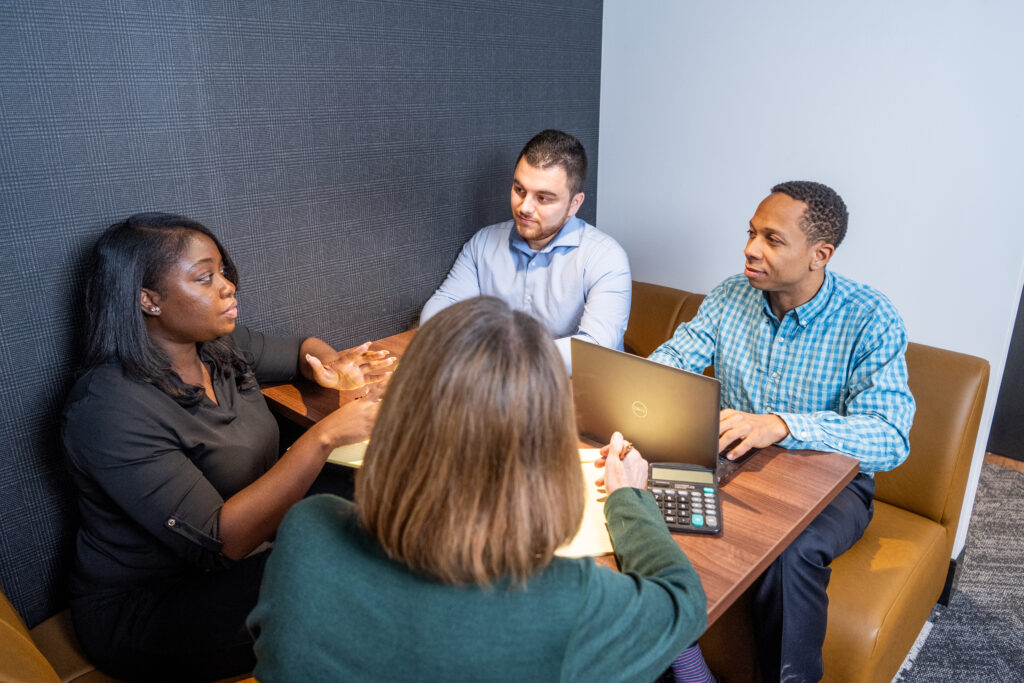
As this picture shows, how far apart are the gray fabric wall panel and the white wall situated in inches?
13.3

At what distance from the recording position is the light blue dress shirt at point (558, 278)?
214 cm

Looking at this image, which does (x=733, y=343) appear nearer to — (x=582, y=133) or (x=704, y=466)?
(x=704, y=466)

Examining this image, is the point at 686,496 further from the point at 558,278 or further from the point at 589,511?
the point at 558,278

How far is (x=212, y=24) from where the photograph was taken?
1701 mm

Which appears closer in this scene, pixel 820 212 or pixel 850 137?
pixel 820 212

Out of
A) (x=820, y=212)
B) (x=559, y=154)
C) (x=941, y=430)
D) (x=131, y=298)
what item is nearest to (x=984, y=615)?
(x=941, y=430)

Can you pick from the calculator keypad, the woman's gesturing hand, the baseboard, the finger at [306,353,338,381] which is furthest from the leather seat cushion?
the finger at [306,353,338,381]

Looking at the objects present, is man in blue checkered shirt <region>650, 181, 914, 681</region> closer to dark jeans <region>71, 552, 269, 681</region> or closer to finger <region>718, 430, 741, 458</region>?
finger <region>718, 430, 741, 458</region>

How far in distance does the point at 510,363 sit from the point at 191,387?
93 cm

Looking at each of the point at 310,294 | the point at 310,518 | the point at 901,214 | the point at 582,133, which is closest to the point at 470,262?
the point at 310,294

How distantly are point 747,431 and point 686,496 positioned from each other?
258 millimetres

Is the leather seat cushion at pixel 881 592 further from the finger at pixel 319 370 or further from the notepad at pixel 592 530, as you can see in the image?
the finger at pixel 319 370

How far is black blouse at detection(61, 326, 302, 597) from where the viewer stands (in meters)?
1.26

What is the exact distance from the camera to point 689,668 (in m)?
1.53
